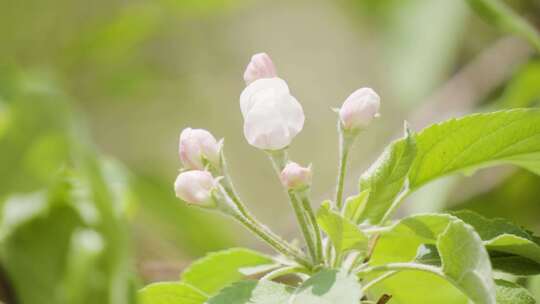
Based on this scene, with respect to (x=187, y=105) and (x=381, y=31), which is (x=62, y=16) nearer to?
(x=187, y=105)

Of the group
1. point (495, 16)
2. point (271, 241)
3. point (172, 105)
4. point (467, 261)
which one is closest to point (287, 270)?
point (271, 241)

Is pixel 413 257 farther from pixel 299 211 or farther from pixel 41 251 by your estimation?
pixel 41 251

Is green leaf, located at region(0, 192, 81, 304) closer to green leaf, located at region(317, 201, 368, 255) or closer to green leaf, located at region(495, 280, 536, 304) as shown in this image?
green leaf, located at region(317, 201, 368, 255)

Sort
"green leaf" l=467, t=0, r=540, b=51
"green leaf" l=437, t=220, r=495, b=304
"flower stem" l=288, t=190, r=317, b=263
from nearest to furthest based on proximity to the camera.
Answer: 1. "green leaf" l=437, t=220, r=495, b=304
2. "flower stem" l=288, t=190, r=317, b=263
3. "green leaf" l=467, t=0, r=540, b=51

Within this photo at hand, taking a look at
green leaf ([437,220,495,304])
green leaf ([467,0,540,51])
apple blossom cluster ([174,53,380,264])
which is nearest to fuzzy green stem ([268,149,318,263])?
apple blossom cluster ([174,53,380,264])

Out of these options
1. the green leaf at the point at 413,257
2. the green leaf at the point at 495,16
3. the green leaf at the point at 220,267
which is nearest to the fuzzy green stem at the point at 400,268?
the green leaf at the point at 413,257

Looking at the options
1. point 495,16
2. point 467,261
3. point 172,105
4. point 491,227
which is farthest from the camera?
point 172,105
